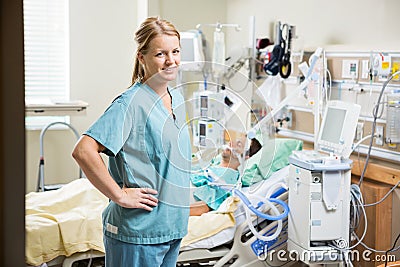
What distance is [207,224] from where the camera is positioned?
2.89 metres

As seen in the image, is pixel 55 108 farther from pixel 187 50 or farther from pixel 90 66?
pixel 187 50

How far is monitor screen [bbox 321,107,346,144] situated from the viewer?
2943 mm

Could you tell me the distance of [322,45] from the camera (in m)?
3.53

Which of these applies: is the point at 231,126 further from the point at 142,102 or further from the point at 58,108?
the point at 58,108

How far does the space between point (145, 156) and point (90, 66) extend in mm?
2842

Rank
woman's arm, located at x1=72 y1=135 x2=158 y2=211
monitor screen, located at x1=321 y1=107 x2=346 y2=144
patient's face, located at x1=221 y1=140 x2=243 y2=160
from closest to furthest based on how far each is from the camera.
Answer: woman's arm, located at x1=72 y1=135 x2=158 y2=211 < patient's face, located at x1=221 y1=140 x2=243 y2=160 < monitor screen, located at x1=321 y1=107 x2=346 y2=144

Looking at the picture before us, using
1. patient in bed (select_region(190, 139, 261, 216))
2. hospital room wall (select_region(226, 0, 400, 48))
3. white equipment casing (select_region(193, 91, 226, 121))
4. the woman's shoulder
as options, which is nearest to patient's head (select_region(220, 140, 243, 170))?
patient in bed (select_region(190, 139, 261, 216))

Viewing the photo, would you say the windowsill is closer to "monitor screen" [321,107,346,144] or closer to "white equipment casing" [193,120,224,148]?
"monitor screen" [321,107,346,144]

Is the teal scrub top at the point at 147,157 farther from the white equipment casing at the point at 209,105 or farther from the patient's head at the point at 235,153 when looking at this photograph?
the patient's head at the point at 235,153

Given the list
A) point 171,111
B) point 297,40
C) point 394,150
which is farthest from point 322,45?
point 171,111

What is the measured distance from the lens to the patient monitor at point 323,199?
110 inches

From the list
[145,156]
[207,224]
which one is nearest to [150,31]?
[145,156]

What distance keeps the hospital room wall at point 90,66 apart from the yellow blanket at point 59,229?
1432 mm

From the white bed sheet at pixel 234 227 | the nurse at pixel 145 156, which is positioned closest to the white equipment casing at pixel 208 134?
the nurse at pixel 145 156
